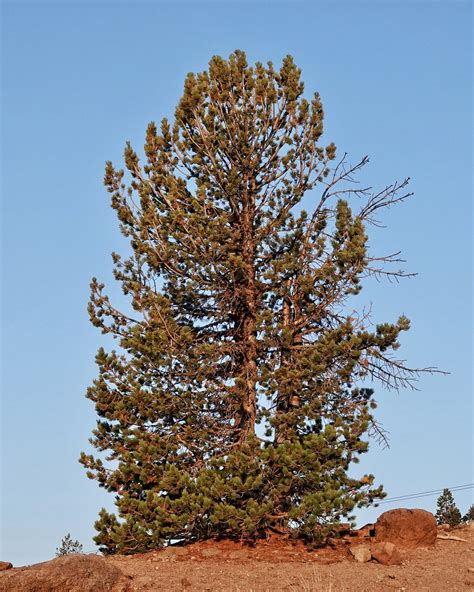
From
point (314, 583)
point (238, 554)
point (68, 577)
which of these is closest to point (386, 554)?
point (314, 583)

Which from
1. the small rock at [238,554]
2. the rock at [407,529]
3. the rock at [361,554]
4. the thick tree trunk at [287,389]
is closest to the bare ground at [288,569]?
the small rock at [238,554]

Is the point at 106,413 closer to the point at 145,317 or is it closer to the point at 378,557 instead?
the point at 145,317

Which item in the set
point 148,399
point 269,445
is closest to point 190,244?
point 148,399

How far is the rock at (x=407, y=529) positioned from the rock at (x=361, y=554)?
2.63 ft

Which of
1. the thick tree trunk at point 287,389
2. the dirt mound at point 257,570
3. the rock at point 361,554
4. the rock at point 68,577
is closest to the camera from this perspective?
the rock at point 68,577

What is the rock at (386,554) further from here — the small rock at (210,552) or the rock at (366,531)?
the small rock at (210,552)

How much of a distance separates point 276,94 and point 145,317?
21.1 ft

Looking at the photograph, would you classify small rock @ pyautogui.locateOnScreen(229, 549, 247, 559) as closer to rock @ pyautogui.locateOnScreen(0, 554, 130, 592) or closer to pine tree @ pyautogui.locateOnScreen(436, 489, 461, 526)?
rock @ pyautogui.locateOnScreen(0, 554, 130, 592)

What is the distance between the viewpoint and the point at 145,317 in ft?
59.7

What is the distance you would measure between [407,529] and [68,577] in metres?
7.20

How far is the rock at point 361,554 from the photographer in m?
16.0

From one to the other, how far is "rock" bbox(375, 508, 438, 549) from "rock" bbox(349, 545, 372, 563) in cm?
80

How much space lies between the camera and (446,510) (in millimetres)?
28203

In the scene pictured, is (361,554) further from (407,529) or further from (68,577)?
(68,577)
